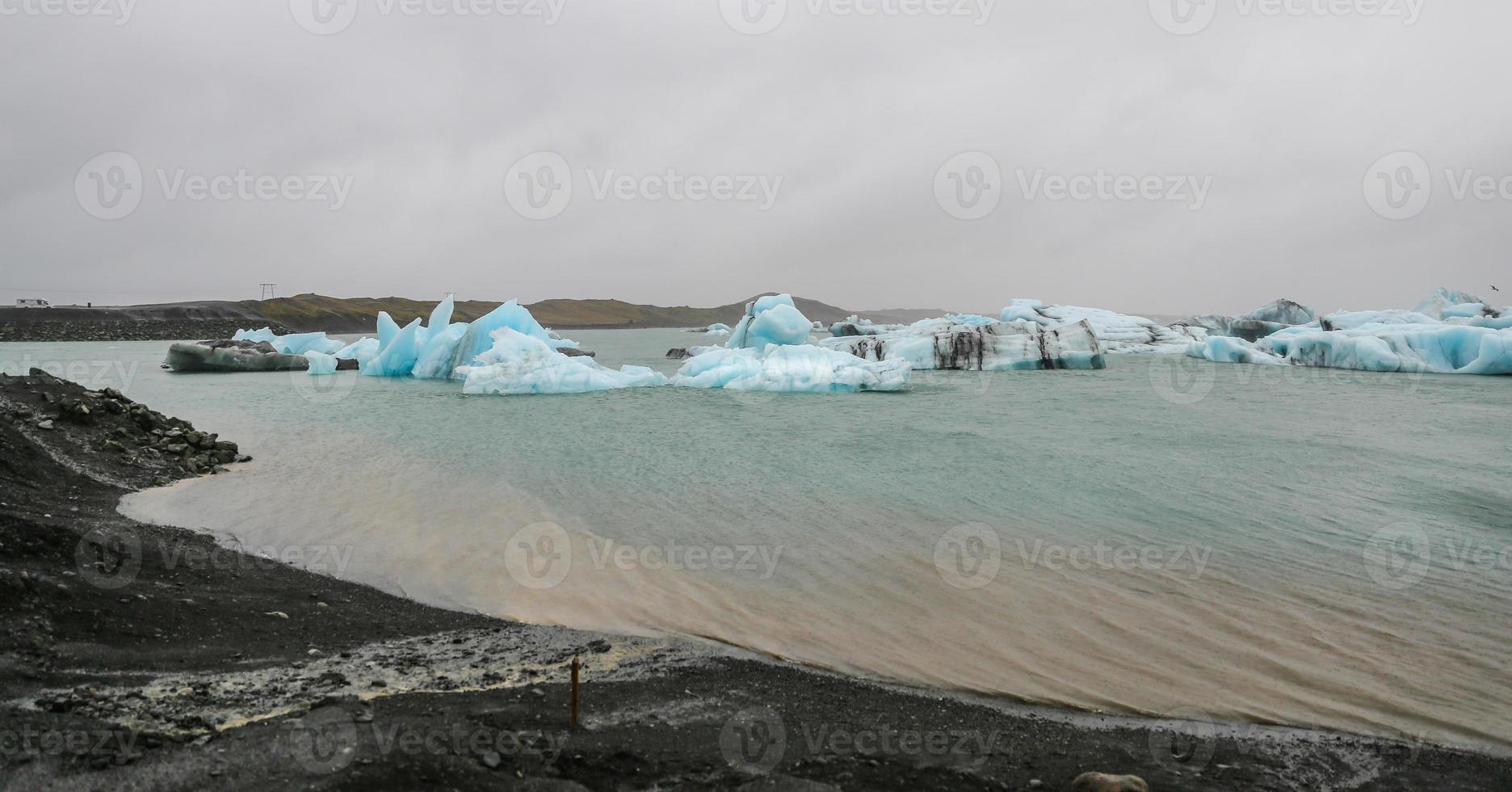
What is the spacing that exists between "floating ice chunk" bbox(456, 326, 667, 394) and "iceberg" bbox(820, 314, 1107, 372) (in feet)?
30.2

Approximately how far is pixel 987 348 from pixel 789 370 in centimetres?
923

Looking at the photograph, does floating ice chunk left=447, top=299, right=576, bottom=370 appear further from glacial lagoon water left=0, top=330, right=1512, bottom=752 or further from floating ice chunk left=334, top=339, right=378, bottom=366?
glacial lagoon water left=0, top=330, right=1512, bottom=752

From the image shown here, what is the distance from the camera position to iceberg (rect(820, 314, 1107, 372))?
29828 mm

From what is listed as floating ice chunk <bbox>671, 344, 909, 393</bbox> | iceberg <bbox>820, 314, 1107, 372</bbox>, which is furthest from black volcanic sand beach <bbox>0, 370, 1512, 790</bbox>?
iceberg <bbox>820, 314, 1107, 372</bbox>

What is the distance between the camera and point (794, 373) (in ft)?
78.0

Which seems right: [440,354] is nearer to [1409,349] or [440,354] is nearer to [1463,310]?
[1409,349]

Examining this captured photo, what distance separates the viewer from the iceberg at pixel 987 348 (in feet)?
97.9

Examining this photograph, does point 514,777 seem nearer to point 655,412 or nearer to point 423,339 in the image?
point 655,412

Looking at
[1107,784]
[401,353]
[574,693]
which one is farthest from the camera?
[401,353]

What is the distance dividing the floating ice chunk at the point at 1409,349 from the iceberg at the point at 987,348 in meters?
8.51

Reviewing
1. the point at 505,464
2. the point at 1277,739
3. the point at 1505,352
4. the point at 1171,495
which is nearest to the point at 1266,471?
the point at 1171,495

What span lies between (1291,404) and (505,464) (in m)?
18.7

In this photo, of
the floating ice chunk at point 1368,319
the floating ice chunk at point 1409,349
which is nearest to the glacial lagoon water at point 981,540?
the floating ice chunk at point 1409,349

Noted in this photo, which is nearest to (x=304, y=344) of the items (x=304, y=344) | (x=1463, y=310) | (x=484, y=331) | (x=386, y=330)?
(x=304, y=344)
